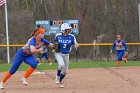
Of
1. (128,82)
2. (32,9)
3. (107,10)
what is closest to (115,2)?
(107,10)

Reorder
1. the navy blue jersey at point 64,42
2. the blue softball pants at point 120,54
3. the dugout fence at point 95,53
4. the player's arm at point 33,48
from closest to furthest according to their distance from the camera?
1. the player's arm at point 33,48
2. the navy blue jersey at point 64,42
3. the blue softball pants at point 120,54
4. the dugout fence at point 95,53

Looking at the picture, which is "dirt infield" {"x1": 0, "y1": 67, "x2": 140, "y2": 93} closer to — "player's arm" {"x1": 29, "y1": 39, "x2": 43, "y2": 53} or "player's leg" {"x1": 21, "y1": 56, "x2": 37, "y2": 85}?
"player's leg" {"x1": 21, "y1": 56, "x2": 37, "y2": 85}

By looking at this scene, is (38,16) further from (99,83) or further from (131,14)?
(99,83)

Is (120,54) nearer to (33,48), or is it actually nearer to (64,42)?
(64,42)

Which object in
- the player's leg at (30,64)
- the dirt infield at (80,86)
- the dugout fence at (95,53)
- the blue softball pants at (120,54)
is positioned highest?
the player's leg at (30,64)

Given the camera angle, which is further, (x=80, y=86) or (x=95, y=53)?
(x=95, y=53)

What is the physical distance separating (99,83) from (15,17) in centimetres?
2867

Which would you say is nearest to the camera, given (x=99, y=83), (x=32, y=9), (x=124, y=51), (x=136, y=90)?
(x=136, y=90)

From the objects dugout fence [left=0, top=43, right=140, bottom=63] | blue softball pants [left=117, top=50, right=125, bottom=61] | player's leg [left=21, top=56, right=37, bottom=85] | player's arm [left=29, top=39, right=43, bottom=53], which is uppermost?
player's arm [left=29, top=39, right=43, bottom=53]

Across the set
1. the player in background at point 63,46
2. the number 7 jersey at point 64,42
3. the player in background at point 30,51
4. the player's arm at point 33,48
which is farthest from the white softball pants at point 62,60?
the player's arm at point 33,48

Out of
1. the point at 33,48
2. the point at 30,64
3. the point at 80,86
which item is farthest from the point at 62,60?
the point at 33,48

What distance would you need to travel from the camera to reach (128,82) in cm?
1578

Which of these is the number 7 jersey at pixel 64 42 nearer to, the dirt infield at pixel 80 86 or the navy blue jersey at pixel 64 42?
the navy blue jersey at pixel 64 42

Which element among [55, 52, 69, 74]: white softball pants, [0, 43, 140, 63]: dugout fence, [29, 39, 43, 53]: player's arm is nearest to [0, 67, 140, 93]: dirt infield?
[55, 52, 69, 74]: white softball pants
